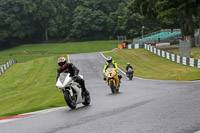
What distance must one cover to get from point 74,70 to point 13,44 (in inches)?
3780

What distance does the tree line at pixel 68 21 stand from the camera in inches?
3745

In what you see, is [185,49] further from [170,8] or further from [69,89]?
[69,89]

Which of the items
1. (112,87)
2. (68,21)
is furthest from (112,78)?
(68,21)

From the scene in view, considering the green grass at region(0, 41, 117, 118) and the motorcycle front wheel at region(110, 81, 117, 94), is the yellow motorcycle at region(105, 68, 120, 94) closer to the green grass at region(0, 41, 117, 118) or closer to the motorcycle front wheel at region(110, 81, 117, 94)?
the motorcycle front wheel at region(110, 81, 117, 94)

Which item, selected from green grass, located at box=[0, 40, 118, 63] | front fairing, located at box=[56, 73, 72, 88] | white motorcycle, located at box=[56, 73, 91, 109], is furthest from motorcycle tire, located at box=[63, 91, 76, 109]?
green grass, located at box=[0, 40, 118, 63]

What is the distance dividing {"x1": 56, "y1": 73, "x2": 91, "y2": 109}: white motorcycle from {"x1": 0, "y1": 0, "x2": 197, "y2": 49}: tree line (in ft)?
271

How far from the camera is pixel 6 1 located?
3848 inches

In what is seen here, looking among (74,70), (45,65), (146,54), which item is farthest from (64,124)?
(146,54)

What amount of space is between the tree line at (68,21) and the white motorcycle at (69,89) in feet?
271

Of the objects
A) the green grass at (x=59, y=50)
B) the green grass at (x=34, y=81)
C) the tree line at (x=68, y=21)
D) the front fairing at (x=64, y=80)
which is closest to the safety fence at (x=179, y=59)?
the green grass at (x=34, y=81)

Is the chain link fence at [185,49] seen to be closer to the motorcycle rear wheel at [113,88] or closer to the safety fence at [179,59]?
the safety fence at [179,59]

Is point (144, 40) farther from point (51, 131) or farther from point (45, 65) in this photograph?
point (51, 131)

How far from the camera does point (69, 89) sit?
389 inches

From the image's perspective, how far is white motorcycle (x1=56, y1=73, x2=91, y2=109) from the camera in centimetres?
966
